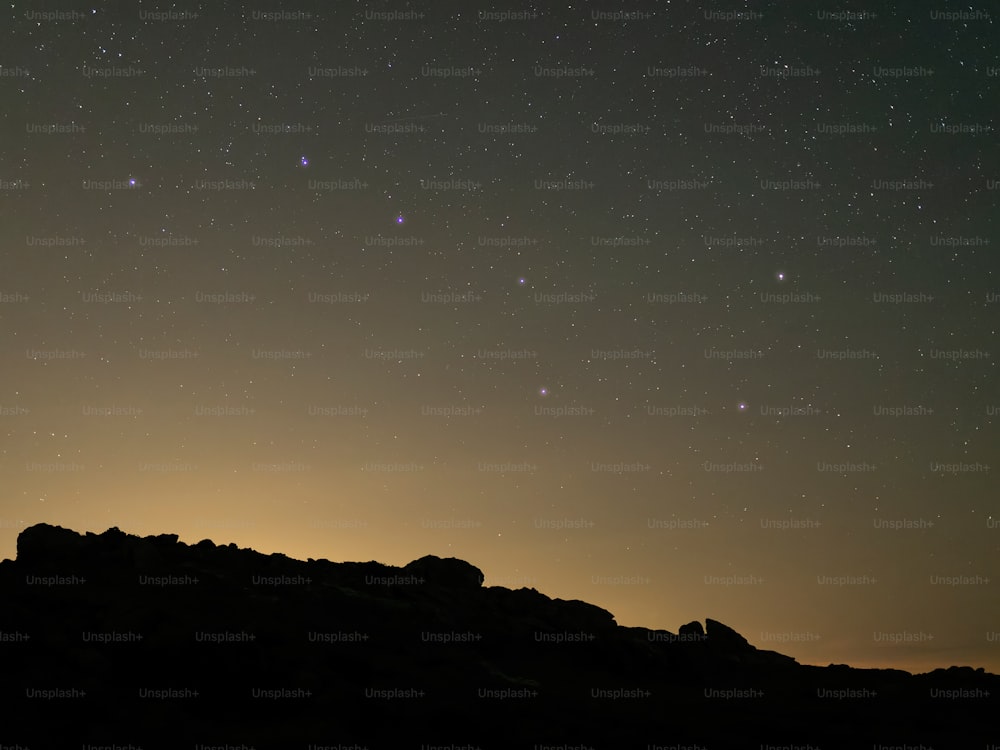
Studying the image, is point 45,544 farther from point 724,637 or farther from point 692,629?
point 724,637

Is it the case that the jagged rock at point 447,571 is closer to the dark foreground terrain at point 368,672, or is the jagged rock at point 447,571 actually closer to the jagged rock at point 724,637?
the dark foreground terrain at point 368,672

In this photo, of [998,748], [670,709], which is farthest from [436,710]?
[998,748]

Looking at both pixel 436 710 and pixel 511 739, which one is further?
pixel 436 710

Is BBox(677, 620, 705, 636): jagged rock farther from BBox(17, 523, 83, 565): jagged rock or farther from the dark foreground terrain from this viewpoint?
BBox(17, 523, 83, 565): jagged rock

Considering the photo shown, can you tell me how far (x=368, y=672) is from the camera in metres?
29.2

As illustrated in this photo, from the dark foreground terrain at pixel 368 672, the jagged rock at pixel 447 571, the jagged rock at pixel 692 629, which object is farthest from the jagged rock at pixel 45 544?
the jagged rock at pixel 692 629

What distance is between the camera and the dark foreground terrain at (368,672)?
2478 centimetres

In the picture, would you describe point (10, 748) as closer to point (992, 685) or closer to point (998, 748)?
point (998, 748)

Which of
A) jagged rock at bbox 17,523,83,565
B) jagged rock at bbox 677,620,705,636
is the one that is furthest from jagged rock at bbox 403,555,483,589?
jagged rock at bbox 17,523,83,565

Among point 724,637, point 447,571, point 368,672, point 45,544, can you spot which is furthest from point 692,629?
point 45,544

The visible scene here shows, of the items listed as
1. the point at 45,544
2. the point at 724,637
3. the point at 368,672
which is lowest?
the point at 368,672

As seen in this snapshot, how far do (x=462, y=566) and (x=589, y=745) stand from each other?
17.7 metres

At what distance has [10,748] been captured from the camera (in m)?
21.6

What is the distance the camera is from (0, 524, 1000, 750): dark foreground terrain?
24781 millimetres
